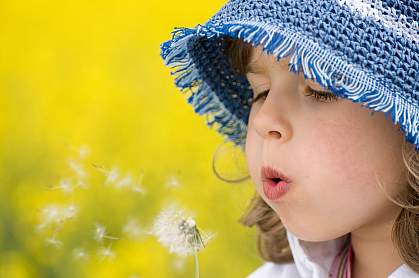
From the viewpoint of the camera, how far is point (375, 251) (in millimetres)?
1073

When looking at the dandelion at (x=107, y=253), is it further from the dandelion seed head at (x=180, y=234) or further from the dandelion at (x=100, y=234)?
the dandelion seed head at (x=180, y=234)

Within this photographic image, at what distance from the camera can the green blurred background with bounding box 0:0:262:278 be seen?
54.7 inches

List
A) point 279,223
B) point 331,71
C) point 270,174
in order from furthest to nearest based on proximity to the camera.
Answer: point 279,223
point 270,174
point 331,71

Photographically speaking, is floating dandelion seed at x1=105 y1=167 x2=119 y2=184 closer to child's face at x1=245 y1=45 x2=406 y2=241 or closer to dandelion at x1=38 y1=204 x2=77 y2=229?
dandelion at x1=38 y1=204 x2=77 y2=229

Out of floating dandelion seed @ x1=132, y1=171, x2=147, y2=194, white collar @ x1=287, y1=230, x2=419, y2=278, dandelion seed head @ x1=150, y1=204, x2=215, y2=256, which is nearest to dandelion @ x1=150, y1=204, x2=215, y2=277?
dandelion seed head @ x1=150, y1=204, x2=215, y2=256

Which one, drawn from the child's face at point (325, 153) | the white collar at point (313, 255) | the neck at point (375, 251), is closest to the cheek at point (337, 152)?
the child's face at point (325, 153)

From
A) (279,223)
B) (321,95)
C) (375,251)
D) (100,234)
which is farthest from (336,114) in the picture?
(100,234)

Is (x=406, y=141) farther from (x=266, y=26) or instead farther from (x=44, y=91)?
(x=44, y=91)

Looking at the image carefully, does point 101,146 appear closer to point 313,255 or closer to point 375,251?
point 313,255

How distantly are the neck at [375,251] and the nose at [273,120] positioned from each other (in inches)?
9.3

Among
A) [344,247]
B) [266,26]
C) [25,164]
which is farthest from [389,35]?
[25,164]

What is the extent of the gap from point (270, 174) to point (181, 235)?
0.23 m

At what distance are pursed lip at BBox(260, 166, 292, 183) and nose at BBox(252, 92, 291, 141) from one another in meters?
0.05

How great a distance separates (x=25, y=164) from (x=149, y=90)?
0.31 metres
